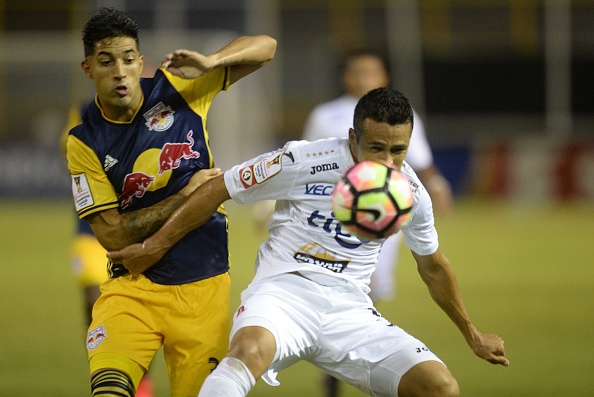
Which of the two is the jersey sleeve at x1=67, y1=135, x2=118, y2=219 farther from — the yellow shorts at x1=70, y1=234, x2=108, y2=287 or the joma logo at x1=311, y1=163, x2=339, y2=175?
the yellow shorts at x1=70, y1=234, x2=108, y2=287

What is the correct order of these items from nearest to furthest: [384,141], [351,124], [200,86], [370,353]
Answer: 1. [384,141]
2. [370,353]
3. [200,86]
4. [351,124]

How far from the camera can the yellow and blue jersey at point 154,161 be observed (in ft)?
16.1

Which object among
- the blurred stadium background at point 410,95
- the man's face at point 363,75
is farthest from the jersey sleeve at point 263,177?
the blurred stadium background at point 410,95

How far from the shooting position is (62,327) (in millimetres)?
10133

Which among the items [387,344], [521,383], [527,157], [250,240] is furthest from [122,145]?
[527,157]

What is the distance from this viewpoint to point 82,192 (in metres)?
4.92

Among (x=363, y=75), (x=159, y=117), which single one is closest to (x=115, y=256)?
(x=159, y=117)

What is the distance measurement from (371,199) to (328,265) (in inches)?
27.7

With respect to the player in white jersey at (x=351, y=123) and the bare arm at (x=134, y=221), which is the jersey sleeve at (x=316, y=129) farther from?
the bare arm at (x=134, y=221)

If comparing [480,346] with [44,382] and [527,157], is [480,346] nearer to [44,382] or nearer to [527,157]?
[44,382]

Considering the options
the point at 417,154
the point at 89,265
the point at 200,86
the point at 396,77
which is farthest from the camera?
the point at 396,77

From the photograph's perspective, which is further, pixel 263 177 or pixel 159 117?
pixel 159 117

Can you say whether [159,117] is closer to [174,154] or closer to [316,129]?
[174,154]

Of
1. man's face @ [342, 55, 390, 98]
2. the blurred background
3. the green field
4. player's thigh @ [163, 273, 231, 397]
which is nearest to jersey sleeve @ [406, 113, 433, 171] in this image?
man's face @ [342, 55, 390, 98]
